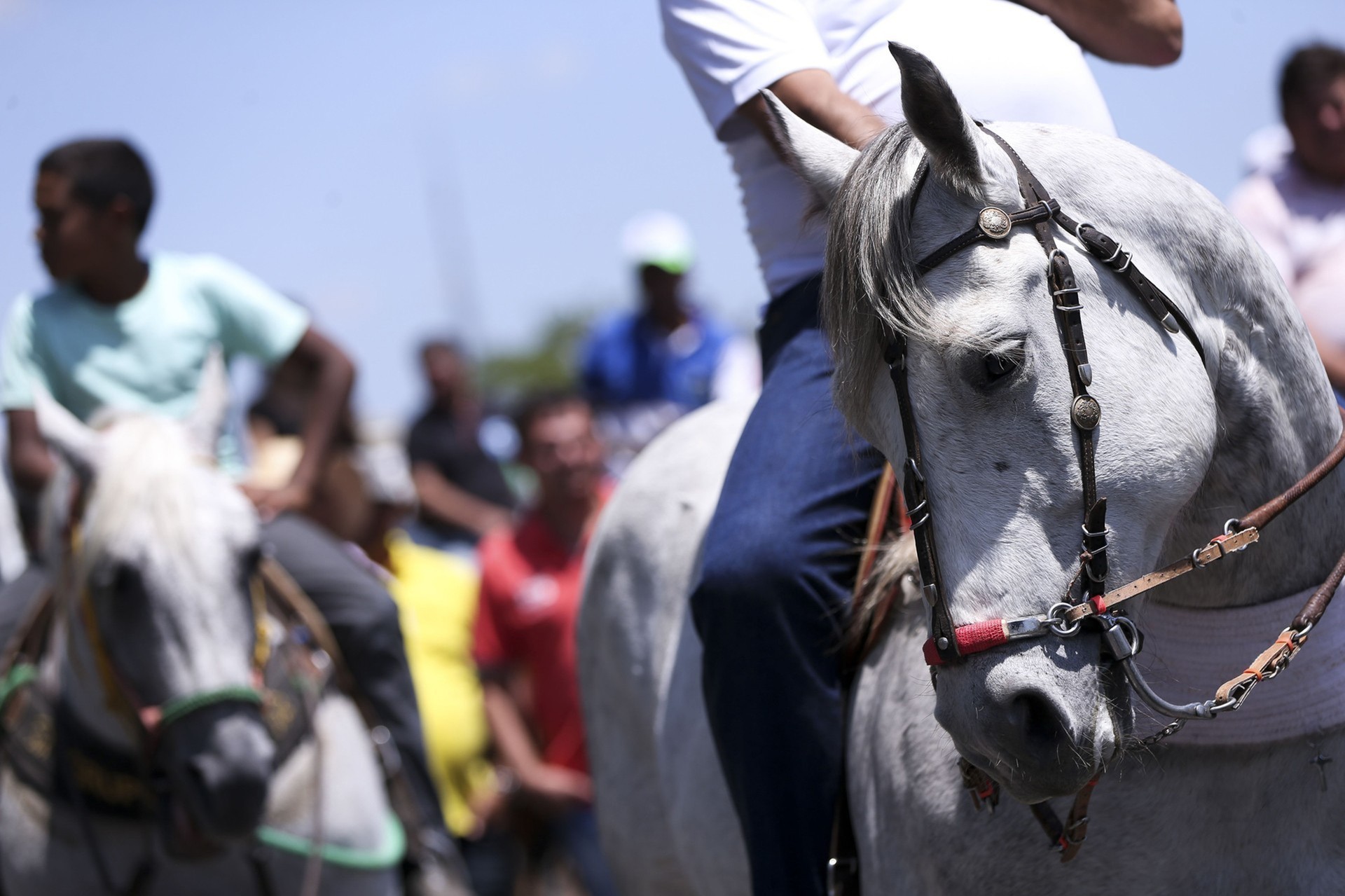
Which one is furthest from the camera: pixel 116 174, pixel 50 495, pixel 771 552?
pixel 116 174

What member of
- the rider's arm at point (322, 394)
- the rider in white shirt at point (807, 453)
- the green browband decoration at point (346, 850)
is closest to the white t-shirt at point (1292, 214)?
the rider in white shirt at point (807, 453)

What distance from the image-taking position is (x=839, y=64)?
9.61 feet

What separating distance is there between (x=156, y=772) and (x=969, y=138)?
2.98m

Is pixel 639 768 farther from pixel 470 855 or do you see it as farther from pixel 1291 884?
pixel 470 855

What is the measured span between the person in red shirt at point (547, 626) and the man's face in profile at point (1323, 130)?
334cm

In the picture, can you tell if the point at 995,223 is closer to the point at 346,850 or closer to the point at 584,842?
the point at 346,850

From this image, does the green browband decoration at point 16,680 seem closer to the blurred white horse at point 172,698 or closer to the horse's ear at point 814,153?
the blurred white horse at point 172,698

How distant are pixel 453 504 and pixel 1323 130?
21.3ft

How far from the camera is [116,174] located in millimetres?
4805

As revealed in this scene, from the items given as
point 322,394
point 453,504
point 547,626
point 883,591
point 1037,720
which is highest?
point 1037,720

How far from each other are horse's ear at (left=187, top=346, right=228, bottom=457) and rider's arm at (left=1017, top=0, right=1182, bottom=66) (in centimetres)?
265

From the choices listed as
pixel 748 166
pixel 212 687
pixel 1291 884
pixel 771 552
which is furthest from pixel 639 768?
pixel 1291 884

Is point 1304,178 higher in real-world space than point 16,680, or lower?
higher

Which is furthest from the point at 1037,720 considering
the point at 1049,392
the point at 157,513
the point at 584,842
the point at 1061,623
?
the point at 584,842
